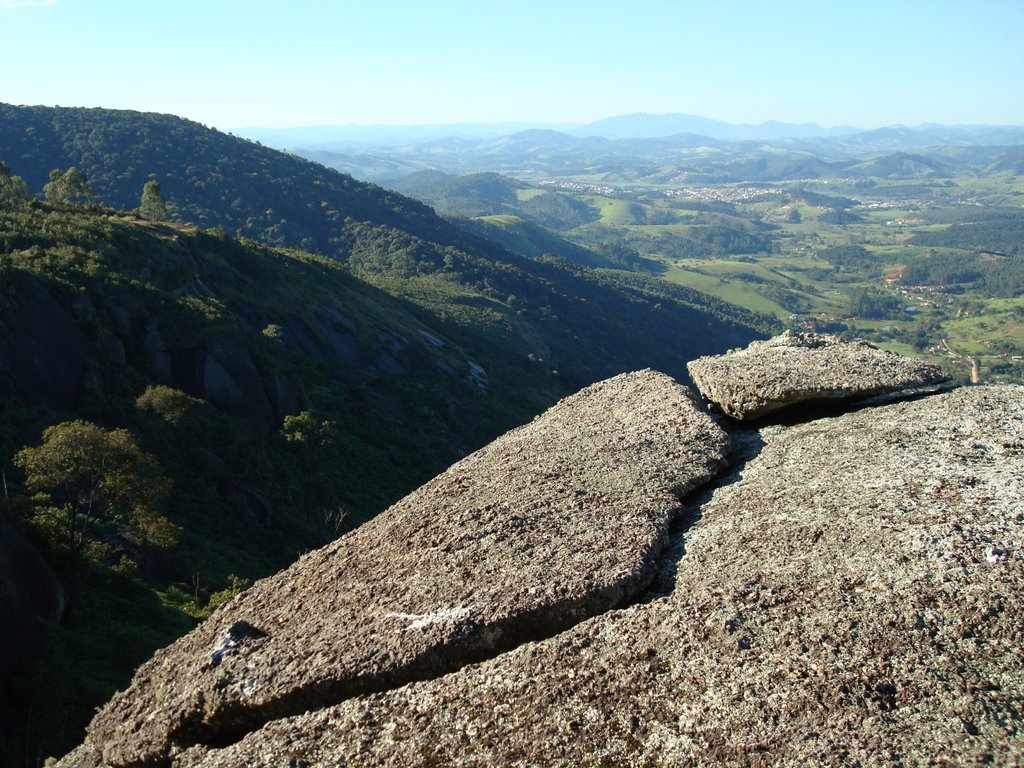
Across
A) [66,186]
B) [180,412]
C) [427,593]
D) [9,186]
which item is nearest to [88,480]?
[180,412]

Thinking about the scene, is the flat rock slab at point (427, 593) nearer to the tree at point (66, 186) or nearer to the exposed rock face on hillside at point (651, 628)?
the exposed rock face on hillside at point (651, 628)

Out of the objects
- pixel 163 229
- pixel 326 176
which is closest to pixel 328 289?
pixel 163 229

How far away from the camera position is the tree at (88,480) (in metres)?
21.4

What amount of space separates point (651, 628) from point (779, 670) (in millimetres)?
1599

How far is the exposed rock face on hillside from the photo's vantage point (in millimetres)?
7734

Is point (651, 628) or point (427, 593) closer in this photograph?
point (651, 628)

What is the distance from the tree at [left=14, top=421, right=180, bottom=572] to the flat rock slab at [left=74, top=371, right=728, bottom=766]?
38.2 ft

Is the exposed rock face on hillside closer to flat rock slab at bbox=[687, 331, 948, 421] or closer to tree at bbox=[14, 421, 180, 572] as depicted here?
flat rock slab at bbox=[687, 331, 948, 421]

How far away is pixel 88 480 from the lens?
877 inches

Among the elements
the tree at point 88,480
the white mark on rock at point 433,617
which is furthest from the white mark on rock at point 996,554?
the tree at point 88,480

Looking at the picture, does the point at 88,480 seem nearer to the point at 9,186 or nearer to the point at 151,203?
the point at 9,186

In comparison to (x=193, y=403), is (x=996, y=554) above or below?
above

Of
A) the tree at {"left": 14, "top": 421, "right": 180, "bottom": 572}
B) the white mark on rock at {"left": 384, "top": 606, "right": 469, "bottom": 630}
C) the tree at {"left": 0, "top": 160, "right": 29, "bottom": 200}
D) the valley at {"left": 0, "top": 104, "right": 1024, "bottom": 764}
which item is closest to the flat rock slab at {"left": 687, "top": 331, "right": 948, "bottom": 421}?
the white mark on rock at {"left": 384, "top": 606, "right": 469, "bottom": 630}

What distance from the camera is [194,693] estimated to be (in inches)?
389
